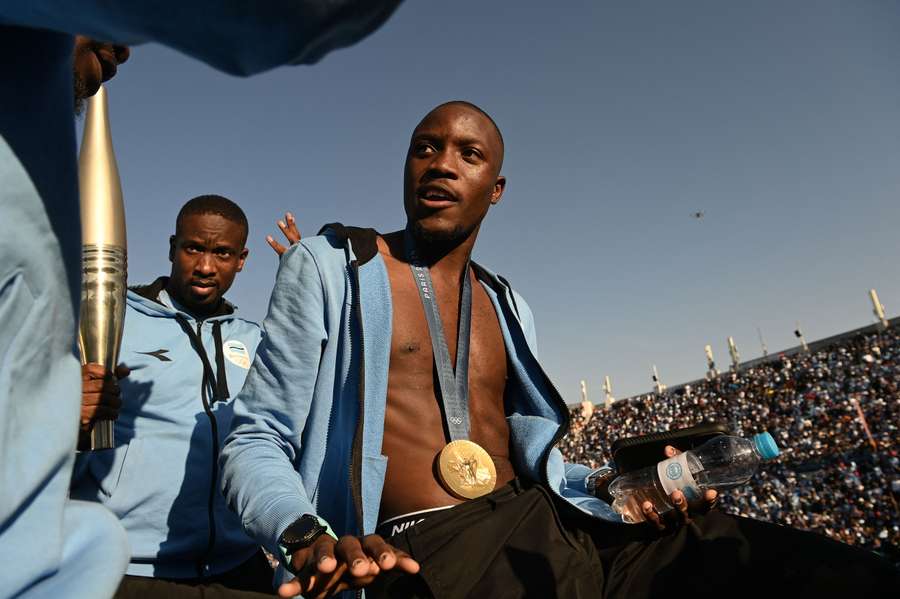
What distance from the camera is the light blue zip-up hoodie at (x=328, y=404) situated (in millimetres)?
1995

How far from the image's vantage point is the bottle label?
237 centimetres

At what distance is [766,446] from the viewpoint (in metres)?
2.52

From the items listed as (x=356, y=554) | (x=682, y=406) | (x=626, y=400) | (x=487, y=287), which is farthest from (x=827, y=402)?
(x=356, y=554)

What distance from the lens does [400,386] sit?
2434 millimetres

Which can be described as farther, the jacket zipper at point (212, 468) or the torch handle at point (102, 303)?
the jacket zipper at point (212, 468)

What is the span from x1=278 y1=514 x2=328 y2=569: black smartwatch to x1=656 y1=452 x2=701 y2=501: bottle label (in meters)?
1.44

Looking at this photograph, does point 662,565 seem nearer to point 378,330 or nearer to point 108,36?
point 378,330

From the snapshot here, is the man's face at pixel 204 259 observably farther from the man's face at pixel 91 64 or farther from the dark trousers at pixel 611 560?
the man's face at pixel 91 64

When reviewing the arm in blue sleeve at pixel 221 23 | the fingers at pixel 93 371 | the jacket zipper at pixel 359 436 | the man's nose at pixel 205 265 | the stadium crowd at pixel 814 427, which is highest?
the man's nose at pixel 205 265

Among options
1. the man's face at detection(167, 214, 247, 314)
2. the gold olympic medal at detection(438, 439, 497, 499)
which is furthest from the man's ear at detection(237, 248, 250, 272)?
the gold olympic medal at detection(438, 439, 497, 499)

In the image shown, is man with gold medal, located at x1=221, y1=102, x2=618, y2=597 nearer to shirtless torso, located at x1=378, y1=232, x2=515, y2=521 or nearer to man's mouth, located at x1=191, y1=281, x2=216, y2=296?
shirtless torso, located at x1=378, y1=232, x2=515, y2=521

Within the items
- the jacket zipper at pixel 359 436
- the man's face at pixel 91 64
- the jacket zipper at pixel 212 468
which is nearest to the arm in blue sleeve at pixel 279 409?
the jacket zipper at pixel 359 436

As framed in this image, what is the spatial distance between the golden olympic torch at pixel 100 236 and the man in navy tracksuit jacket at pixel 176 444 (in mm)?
269

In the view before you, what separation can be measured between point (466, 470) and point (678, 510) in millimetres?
792
